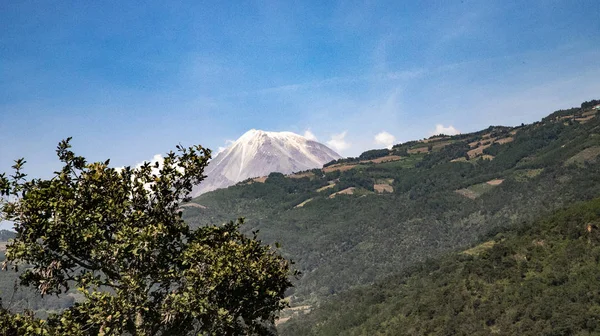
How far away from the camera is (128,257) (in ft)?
59.4

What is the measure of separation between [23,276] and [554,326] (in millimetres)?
91208

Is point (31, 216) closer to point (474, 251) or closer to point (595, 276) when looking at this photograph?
point (595, 276)

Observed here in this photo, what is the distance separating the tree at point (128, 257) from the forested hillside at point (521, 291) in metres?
80.0

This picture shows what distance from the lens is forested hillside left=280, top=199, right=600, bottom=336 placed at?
88.0m

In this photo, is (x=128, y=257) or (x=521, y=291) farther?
(x=521, y=291)

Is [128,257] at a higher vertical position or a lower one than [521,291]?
higher

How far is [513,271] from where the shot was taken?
10819cm

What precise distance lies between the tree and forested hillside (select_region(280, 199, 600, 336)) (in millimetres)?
79998

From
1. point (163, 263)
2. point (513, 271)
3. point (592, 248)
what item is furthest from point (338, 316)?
point (163, 263)

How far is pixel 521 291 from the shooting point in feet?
326

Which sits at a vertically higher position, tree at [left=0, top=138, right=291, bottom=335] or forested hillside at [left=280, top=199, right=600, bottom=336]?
tree at [left=0, top=138, right=291, bottom=335]

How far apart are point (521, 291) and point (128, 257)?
9995 cm

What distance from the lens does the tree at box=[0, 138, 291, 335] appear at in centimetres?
1669

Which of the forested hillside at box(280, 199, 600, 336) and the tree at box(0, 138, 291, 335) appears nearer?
the tree at box(0, 138, 291, 335)
